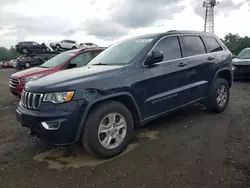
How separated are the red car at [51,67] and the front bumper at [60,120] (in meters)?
3.79

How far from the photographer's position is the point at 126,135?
11.0 ft

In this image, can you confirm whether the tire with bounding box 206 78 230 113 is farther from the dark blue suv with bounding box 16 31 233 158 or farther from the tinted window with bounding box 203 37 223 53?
the tinted window with bounding box 203 37 223 53

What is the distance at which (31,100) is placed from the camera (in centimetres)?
307

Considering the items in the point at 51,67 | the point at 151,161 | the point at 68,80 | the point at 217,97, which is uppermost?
the point at 51,67

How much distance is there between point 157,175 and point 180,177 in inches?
10.7

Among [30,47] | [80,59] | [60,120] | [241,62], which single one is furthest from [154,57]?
[30,47]

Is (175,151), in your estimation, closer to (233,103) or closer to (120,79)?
(120,79)

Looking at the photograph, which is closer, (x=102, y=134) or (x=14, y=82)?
(x=102, y=134)

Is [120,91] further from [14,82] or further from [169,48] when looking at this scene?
[14,82]

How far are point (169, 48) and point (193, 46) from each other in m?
0.74

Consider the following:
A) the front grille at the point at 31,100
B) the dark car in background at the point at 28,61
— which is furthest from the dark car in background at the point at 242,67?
the dark car in background at the point at 28,61

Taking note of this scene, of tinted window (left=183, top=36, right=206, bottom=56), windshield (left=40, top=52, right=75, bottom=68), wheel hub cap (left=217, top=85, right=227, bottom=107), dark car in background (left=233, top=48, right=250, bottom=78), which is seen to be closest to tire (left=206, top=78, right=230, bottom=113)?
wheel hub cap (left=217, top=85, right=227, bottom=107)

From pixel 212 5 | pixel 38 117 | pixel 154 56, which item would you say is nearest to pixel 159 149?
pixel 154 56

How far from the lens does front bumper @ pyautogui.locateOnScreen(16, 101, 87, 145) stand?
2803 mm
